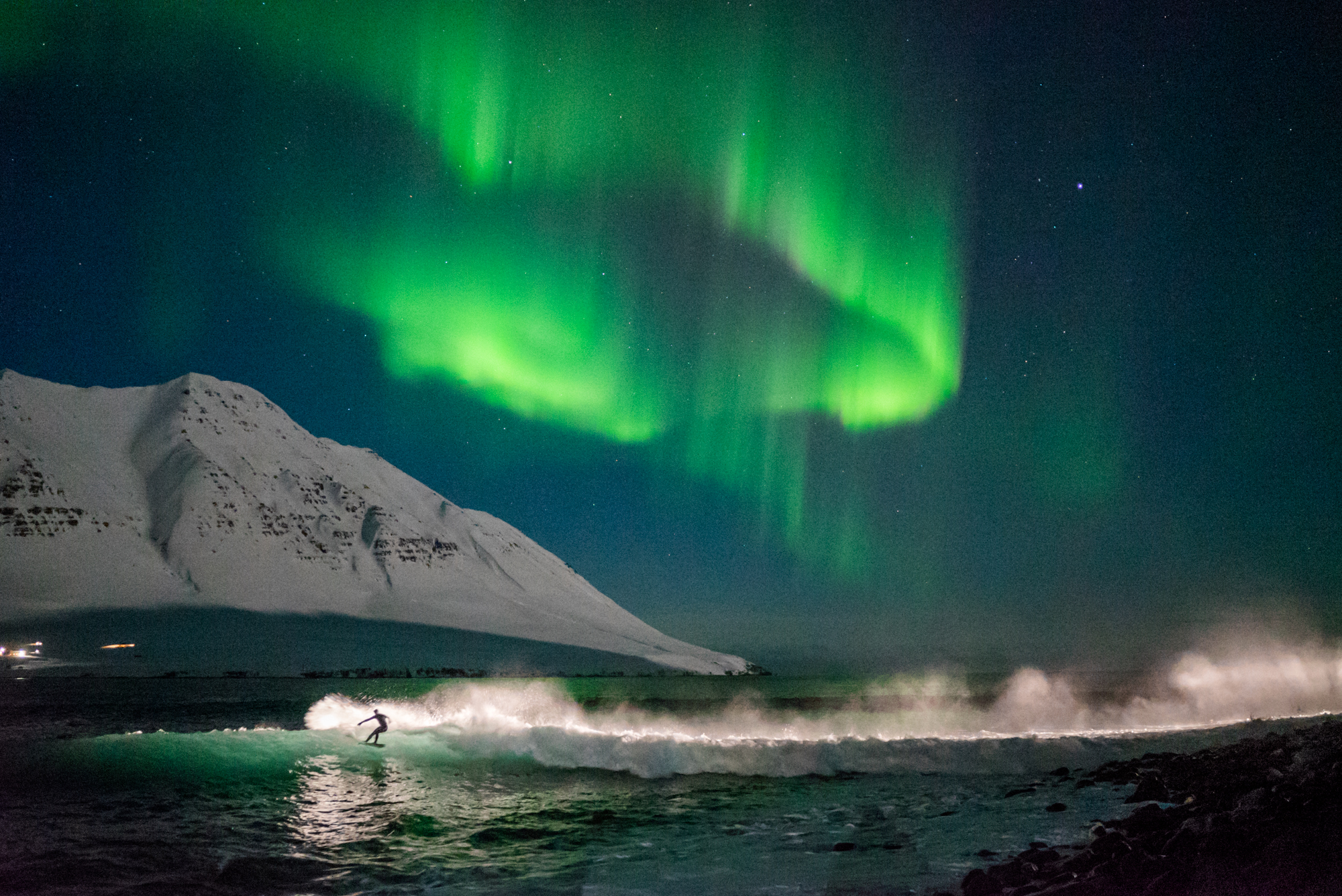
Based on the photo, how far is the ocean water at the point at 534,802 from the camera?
17.9 m

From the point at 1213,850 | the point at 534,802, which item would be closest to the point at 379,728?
the point at 534,802

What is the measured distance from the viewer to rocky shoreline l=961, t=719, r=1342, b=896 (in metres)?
13.9

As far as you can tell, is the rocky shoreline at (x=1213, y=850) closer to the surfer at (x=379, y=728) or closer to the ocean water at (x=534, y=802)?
the ocean water at (x=534, y=802)

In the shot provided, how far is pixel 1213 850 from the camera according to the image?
637 inches

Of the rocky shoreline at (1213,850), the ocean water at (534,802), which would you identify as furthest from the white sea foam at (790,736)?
the rocky shoreline at (1213,850)

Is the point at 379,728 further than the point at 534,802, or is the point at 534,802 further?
the point at 379,728

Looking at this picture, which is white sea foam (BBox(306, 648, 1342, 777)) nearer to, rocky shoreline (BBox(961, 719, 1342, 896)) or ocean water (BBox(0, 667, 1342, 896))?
ocean water (BBox(0, 667, 1342, 896))

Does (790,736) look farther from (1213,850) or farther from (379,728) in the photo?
(1213,850)

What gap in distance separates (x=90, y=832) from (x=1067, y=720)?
59.8 m

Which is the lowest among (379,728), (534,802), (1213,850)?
(379,728)

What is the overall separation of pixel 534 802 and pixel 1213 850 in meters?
19.7

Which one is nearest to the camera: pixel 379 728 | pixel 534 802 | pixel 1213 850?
pixel 1213 850

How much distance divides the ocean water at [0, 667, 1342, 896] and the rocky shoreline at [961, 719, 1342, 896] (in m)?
1.64

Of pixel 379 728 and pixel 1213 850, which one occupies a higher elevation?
pixel 1213 850
